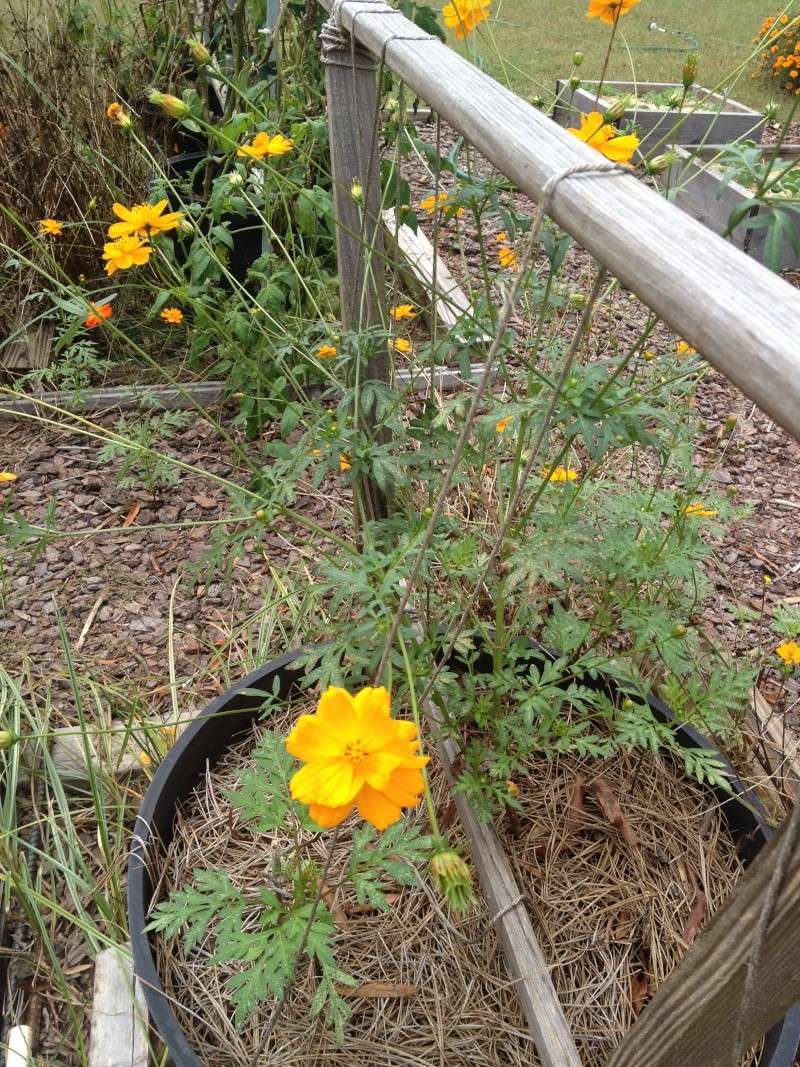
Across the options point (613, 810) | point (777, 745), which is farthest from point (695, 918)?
point (777, 745)

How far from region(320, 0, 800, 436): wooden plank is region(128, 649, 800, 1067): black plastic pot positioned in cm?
77

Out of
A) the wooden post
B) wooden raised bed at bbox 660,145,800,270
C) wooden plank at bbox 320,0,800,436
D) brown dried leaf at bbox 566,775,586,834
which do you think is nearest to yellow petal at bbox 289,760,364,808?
the wooden post

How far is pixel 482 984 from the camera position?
3.84 feet

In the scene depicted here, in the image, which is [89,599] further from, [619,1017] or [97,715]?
[619,1017]

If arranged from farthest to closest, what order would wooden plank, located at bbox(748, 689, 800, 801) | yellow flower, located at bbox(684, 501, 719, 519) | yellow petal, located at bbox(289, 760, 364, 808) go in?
Answer: wooden plank, located at bbox(748, 689, 800, 801), yellow flower, located at bbox(684, 501, 719, 519), yellow petal, located at bbox(289, 760, 364, 808)

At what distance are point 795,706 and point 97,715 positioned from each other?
1510 mm

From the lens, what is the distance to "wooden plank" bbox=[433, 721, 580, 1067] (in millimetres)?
1016

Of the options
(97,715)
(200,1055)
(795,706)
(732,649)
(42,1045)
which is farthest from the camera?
(732,649)

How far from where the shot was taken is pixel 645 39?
6367 millimetres

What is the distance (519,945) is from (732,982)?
632 millimetres

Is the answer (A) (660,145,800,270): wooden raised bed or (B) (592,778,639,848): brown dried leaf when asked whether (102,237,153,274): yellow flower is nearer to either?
(B) (592,778,639,848): brown dried leaf

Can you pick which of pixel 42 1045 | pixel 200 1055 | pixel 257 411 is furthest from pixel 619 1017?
pixel 257 411

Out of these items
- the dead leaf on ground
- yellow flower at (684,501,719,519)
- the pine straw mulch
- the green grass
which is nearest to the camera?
the pine straw mulch

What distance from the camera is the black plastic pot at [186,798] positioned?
996 millimetres
